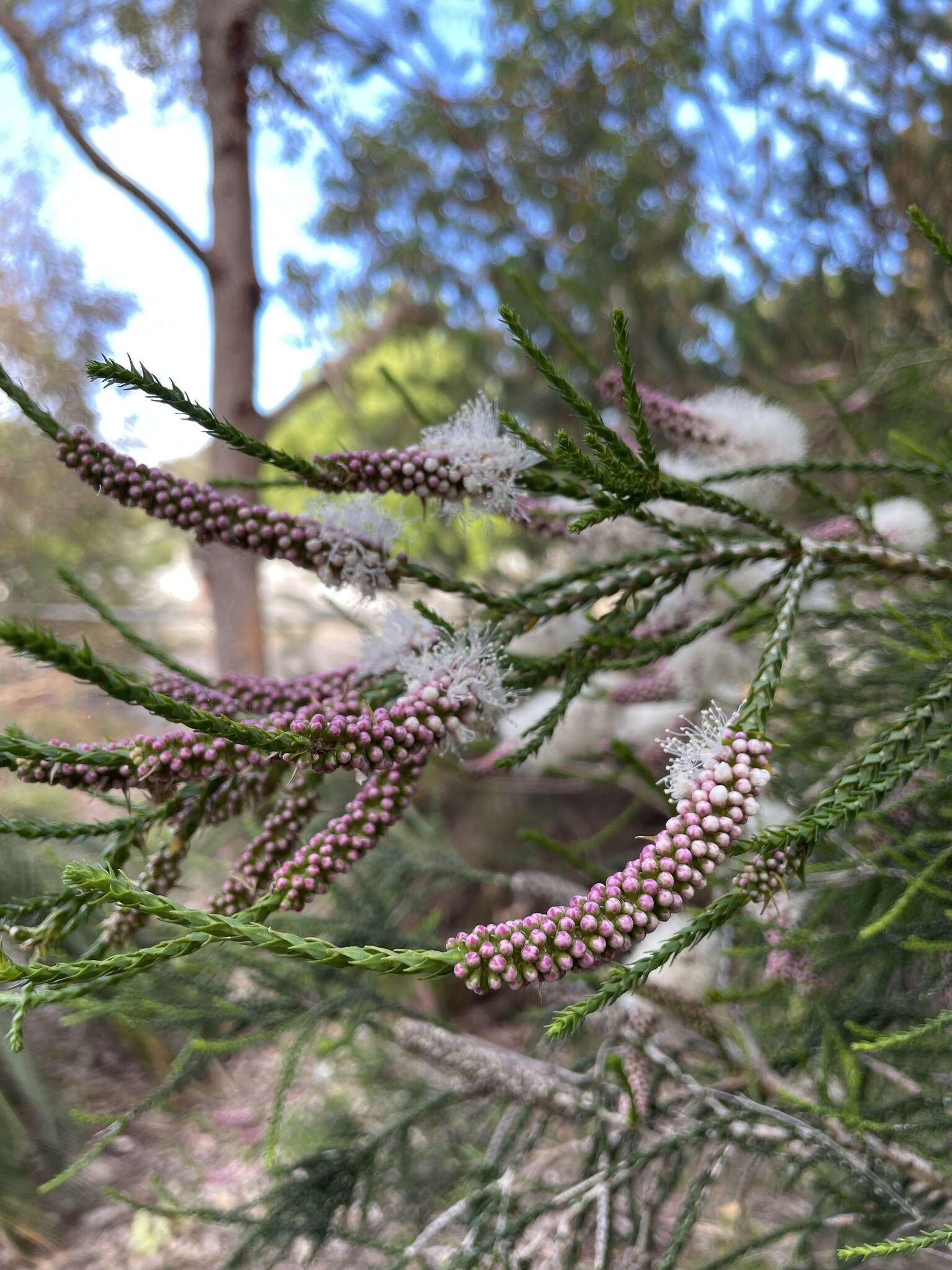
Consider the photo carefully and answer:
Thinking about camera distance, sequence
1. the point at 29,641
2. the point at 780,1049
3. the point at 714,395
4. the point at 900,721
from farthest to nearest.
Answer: the point at 780,1049 → the point at 714,395 → the point at 900,721 → the point at 29,641

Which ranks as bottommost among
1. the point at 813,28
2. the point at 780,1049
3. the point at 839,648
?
the point at 780,1049

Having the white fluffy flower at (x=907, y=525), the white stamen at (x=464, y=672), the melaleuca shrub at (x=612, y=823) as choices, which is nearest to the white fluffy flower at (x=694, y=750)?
the melaleuca shrub at (x=612, y=823)

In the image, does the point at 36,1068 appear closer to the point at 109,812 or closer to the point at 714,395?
the point at 109,812

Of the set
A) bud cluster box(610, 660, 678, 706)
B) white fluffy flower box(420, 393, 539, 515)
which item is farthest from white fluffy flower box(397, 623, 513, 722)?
bud cluster box(610, 660, 678, 706)

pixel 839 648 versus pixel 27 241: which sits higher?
pixel 27 241

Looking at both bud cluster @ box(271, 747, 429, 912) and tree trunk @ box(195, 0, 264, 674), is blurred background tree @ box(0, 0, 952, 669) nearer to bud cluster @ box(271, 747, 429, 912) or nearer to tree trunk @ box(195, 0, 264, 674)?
tree trunk @ box(195, 0, 264, 674)

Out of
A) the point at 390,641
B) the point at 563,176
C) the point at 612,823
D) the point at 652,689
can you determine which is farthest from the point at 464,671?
the point at 563,176

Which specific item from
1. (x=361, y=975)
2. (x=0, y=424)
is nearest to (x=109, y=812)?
(x=361, y=975)
